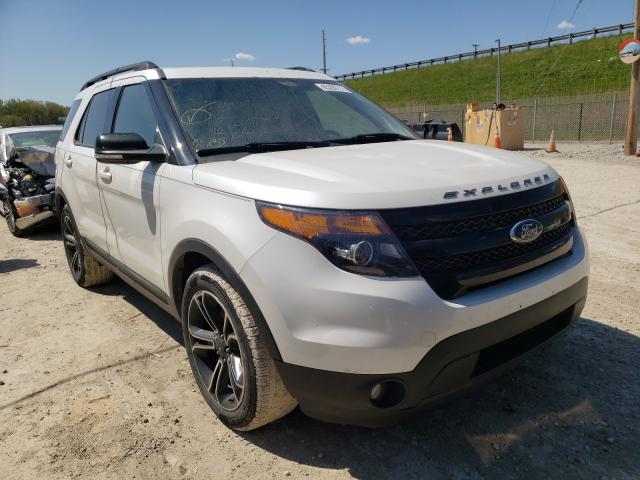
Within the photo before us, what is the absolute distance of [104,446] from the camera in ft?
8.38

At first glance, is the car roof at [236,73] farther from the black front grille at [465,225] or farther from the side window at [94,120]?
the black front grille at [465,225]

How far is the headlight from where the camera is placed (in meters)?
1.89

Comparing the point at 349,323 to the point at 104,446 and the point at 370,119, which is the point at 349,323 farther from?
the point at 370,119

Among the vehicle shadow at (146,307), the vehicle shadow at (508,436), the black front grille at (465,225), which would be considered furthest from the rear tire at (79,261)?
the black front grille at (465,225)

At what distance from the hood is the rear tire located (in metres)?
2.65

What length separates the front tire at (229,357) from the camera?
2.18m

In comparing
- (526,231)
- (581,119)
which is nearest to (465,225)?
(526,231)

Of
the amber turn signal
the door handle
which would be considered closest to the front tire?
the amber turn signal

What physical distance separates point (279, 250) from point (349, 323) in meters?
0.40

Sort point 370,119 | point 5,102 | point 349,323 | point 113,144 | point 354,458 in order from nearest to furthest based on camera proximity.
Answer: point 349,323
point 354,458
point 113,144
point 370,119
point 5,102

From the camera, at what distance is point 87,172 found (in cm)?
393

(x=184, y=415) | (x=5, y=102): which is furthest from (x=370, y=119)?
(x=5, y=102)

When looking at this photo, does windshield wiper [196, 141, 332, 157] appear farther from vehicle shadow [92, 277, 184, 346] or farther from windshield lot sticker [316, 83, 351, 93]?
vehicle shadow [92, 277, 184, 346]

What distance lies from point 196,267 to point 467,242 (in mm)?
1437
